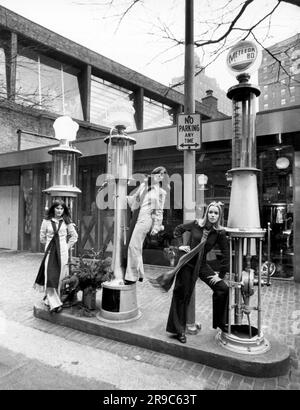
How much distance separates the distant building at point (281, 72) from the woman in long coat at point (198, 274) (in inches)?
151

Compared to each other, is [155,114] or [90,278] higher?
[155,114]

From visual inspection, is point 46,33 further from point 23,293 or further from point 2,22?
point 23,293

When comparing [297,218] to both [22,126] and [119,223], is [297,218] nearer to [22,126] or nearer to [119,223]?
[119,223]

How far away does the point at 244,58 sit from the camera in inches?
136

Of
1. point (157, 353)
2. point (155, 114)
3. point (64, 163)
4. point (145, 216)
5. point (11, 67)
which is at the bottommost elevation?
point (157, 353)

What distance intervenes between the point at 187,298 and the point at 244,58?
2.94m

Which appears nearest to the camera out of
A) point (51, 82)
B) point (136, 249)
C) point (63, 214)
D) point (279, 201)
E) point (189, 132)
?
point (189, 132)

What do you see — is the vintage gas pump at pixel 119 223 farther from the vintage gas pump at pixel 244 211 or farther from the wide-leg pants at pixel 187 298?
the vintage gas pump at pixel 244 211

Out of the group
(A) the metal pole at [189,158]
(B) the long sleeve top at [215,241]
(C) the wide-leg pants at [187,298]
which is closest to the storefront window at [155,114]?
(A) the metal pole at [189,158]

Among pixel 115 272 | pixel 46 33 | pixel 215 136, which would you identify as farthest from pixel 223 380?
pixel 46 33

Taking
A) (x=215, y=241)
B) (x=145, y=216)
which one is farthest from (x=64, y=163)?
(x=215, y=241)

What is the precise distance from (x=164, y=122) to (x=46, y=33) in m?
9.37

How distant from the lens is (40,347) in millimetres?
3840
